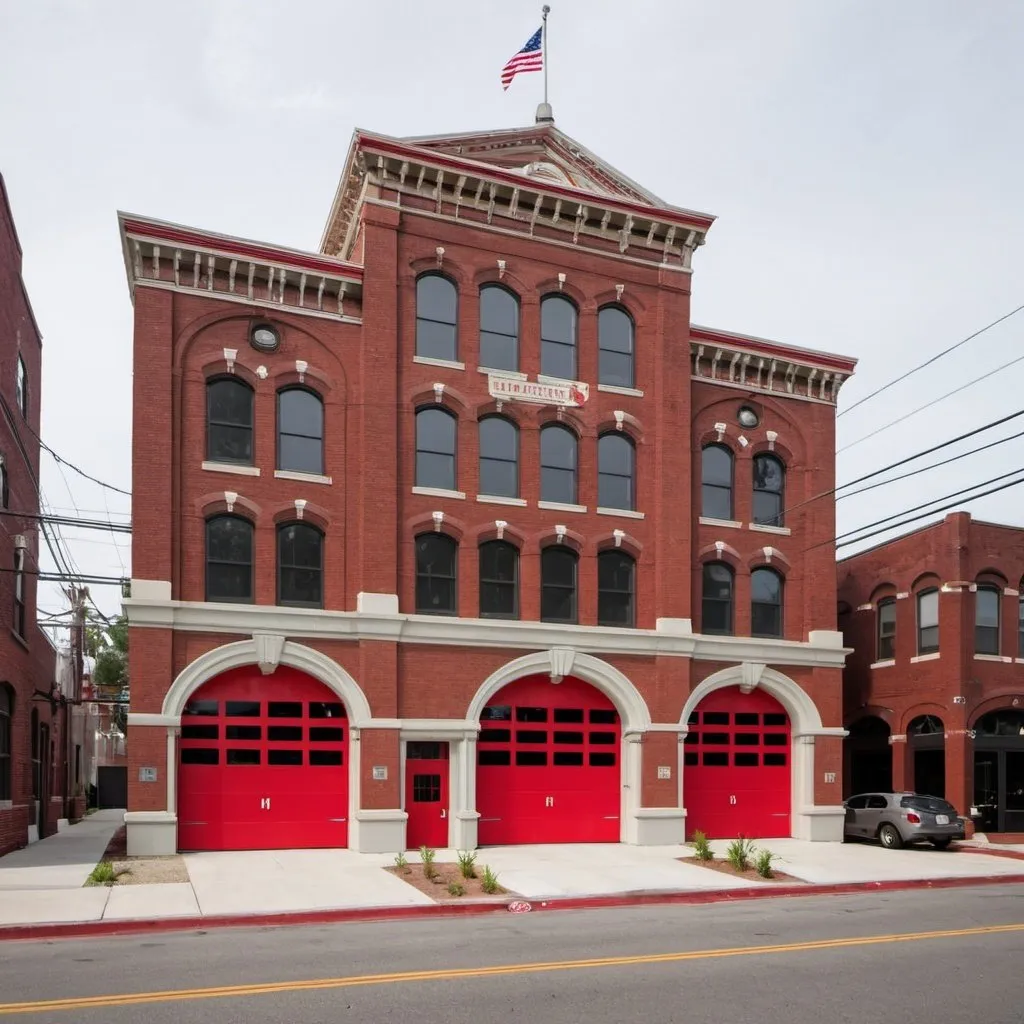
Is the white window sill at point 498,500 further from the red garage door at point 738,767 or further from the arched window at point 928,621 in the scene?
the arched window at point 928,621

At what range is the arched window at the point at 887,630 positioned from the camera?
35.0m

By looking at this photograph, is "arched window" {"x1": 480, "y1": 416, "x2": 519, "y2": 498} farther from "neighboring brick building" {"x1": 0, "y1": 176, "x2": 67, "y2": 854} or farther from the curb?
the curb

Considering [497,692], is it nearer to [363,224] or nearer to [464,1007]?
[363,224]

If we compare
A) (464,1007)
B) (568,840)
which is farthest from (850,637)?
(464,1007)

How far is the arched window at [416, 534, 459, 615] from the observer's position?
26969 mm

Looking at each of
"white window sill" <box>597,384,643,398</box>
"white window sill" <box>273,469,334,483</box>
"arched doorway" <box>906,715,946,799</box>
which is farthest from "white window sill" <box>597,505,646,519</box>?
"arched doorway" <box>906,715,946,799</box>

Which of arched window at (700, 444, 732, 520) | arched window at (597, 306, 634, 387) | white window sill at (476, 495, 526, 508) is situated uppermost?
arched window at (597, 306, 634, 387)

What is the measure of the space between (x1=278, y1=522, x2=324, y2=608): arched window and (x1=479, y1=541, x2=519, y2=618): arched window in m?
3.88

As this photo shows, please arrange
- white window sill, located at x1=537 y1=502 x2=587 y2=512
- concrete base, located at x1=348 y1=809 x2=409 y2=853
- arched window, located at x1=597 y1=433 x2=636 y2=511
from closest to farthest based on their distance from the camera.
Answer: concrete base, located at x1=348 y1=809 x2=409 y2=853 → white window sill, located at x1=537 y1=502 x2=587 y2=512 → arched window, located at x1=597 y1=433 x2=636 y2=511

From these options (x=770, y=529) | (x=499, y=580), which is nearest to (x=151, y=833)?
(x=499, y=580)

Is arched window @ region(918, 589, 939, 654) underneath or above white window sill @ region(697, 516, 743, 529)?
underneath

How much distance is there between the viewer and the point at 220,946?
1430cm

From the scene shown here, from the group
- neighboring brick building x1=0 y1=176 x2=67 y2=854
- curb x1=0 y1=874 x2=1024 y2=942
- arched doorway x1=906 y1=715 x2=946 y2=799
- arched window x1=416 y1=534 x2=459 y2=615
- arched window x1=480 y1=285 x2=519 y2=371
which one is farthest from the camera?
arched doorway x1=906 y1=715 x2=946 y2=799

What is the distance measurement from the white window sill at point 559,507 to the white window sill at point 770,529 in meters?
5.23
